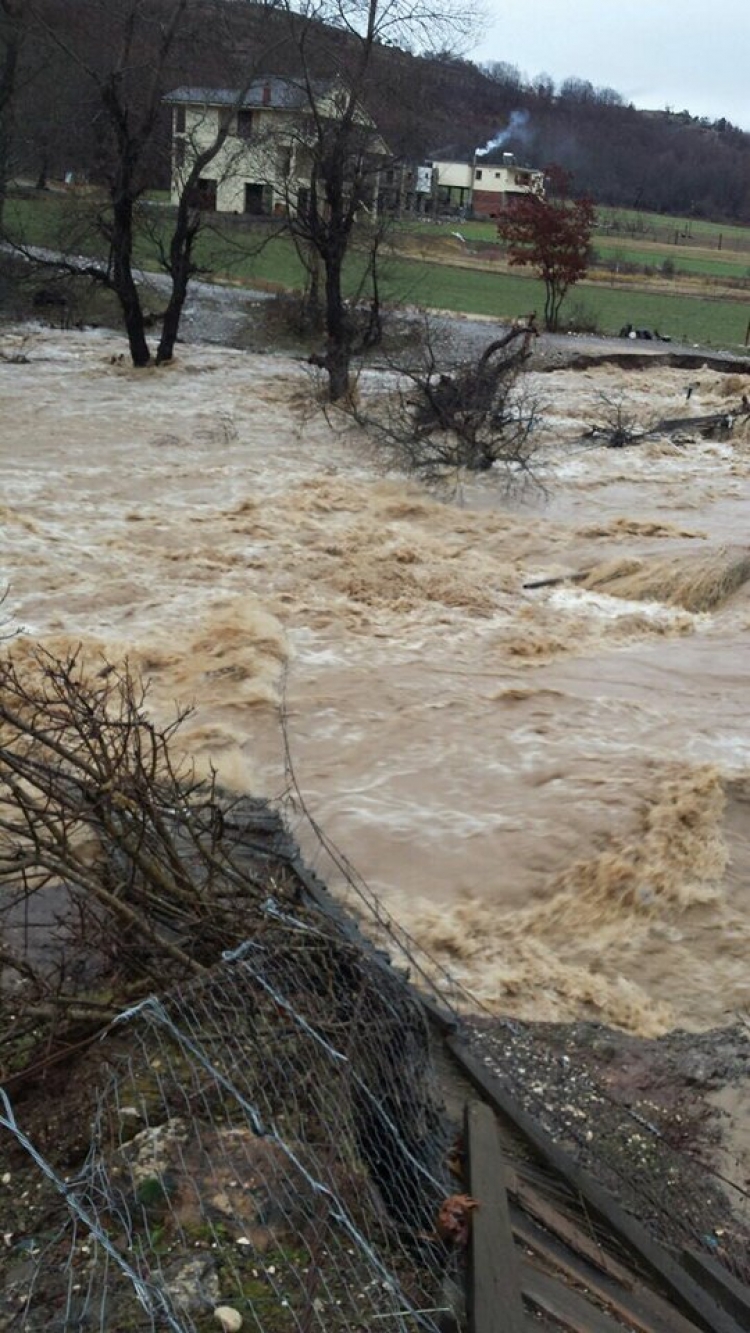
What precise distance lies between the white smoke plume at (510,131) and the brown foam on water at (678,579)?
66.2 metres

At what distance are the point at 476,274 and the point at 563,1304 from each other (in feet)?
150

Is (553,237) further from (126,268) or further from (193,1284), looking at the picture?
(193,1284)

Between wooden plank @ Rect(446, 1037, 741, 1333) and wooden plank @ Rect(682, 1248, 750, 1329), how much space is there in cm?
5

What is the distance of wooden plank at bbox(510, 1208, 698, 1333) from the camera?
4.01 m

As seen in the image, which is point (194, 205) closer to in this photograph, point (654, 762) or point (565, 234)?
point (565, 234)

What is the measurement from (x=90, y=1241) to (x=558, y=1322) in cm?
150

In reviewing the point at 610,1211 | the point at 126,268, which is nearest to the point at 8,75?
the point at 126,268

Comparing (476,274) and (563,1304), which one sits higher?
(476,274)

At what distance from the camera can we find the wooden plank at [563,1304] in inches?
146

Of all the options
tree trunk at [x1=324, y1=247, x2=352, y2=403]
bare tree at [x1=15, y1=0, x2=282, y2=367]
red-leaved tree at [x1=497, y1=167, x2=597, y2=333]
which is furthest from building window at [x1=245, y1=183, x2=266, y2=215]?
tree trunk at [x1=324, y1=247, x2=352, y2=403]

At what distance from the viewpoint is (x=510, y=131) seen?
79812mm

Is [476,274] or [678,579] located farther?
[476,274]

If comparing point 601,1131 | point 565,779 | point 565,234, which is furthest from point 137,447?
point 565,234

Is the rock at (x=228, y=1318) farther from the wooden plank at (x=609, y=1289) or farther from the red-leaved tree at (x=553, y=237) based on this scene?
the red-leaved tree at (x=553, y=237)
